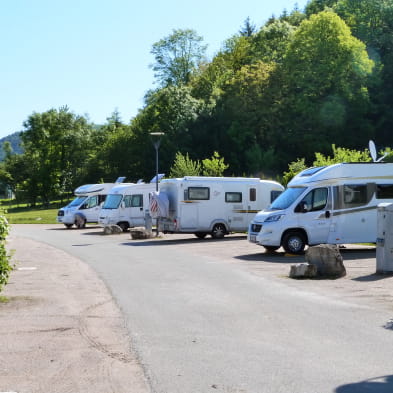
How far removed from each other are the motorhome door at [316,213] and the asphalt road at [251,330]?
152 inches

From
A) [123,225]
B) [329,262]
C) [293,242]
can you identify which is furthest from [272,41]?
[329,262]

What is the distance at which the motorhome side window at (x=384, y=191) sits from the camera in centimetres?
2086

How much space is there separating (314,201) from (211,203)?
8.16 m

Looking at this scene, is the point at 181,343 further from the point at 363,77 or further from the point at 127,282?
the point at 363,77

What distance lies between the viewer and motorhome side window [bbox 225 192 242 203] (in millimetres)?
28266

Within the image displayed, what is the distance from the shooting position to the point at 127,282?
13555 millimetres

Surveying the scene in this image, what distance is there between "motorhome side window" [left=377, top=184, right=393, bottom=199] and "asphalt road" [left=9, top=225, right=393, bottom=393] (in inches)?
232

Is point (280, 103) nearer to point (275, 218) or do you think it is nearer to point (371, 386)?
point (275, 218)

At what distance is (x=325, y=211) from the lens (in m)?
20.3

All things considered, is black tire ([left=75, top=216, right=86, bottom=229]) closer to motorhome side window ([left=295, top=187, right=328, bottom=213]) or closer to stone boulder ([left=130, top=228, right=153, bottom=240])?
stone boulder ([left=130, top=228, right=153, bottom=240])

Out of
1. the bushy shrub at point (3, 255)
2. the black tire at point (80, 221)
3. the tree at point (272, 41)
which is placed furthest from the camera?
the tree at point (272, 41)

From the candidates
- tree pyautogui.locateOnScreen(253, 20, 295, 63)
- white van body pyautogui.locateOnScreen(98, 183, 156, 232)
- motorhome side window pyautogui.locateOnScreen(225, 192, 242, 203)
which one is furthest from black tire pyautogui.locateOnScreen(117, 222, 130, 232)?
tree pyautogui.locateOnScreen(253, 20, 295, 63)

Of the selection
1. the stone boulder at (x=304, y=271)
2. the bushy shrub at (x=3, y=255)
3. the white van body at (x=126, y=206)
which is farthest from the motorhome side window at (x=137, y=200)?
the bushy shrub at (x=3, y=255)

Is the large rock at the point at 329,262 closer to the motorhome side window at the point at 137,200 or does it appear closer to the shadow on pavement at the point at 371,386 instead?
the shadow on pavement at the point at 371,386
